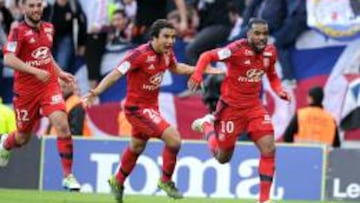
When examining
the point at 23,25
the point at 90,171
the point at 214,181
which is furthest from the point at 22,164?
the point at 23,25

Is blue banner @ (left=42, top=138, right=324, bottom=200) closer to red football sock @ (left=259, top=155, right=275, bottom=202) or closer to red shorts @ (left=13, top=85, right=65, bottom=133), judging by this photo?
red shorts @ (left=13, top=85, right=65, bottom=133)

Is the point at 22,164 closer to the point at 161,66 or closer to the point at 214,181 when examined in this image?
the point at 214,181

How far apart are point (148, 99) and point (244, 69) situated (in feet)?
4.19

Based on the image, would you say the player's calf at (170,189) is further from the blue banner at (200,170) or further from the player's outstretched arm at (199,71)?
the blue banner at (200,170)

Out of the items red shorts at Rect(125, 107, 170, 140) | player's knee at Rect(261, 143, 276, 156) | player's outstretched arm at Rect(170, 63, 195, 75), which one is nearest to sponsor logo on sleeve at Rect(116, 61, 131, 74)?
red shorts at Rect(125, 107, 170, 140)

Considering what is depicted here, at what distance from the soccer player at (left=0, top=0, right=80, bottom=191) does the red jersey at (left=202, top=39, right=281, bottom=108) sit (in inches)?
79.9

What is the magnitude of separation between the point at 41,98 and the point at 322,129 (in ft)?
18.6

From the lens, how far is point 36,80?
1734 cm

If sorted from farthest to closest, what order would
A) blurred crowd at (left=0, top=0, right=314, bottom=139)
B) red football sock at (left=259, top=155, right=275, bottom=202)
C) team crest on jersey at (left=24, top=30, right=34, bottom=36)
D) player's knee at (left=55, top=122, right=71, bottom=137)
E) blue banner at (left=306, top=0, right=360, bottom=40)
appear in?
blurred crowd at (left=0, top=0, right=314, bottom=139) → blue banner at (left=306, top=0, right=360, bottom=40) → team crest on jersey at (left=24, top=30, right=34, bottom=36) → player's knee at (left=55, top=122, right=71, bottom=137) → red football sock at (left=259, top=155, right=275, bottom=202)

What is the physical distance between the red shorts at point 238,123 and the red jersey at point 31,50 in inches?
86.8

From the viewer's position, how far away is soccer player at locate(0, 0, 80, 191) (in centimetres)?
1697

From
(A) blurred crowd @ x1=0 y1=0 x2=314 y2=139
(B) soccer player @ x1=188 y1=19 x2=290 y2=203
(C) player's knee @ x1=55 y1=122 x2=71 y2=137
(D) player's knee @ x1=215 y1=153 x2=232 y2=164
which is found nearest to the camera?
(B) soccer player @ x1=188 y1=19 x2=290 y2=203

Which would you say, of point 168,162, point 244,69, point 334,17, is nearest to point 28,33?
point 168,162

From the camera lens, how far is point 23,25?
17.2 m
